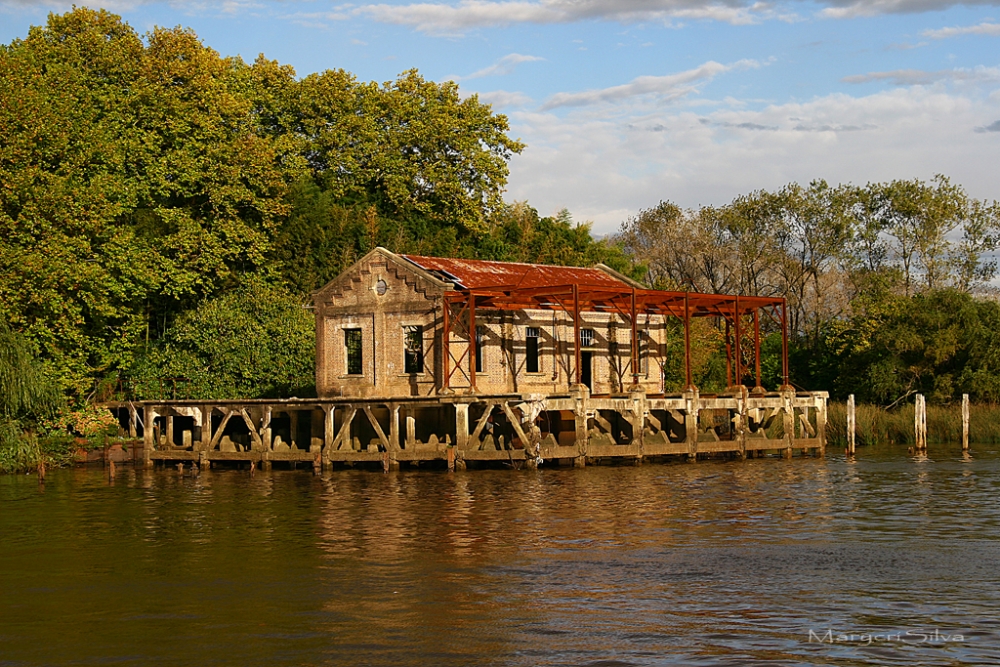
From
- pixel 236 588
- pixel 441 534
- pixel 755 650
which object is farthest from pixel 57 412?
pixel 755 650

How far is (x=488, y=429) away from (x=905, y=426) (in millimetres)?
17585

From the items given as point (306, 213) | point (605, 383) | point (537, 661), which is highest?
point (306, 213)

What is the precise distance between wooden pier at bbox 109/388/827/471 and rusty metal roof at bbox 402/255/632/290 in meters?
4.02

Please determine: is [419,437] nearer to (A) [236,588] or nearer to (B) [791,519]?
(B) [791,519]

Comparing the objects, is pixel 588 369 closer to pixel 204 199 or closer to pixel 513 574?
pixel 204 199

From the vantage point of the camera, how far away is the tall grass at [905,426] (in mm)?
45125

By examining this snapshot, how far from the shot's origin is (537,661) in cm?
1284

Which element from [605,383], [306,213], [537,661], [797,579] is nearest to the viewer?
[537,661]

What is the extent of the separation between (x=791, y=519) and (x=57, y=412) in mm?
→ 25517

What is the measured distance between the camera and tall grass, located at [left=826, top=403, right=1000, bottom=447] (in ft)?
148

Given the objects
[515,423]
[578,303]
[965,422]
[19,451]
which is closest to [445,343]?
[515,423]

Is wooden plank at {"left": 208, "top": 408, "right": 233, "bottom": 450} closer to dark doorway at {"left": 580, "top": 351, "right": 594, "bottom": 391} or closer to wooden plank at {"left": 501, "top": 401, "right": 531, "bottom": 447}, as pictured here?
wooden plank at {"left": 501, "top": 401, "right": 531, "bottom": 447}

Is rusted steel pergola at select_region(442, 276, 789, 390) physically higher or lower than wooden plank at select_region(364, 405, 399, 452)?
higher

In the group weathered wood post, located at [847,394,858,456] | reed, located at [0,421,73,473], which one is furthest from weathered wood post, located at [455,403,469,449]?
weathered wood post, located at [847,394,858,456]
